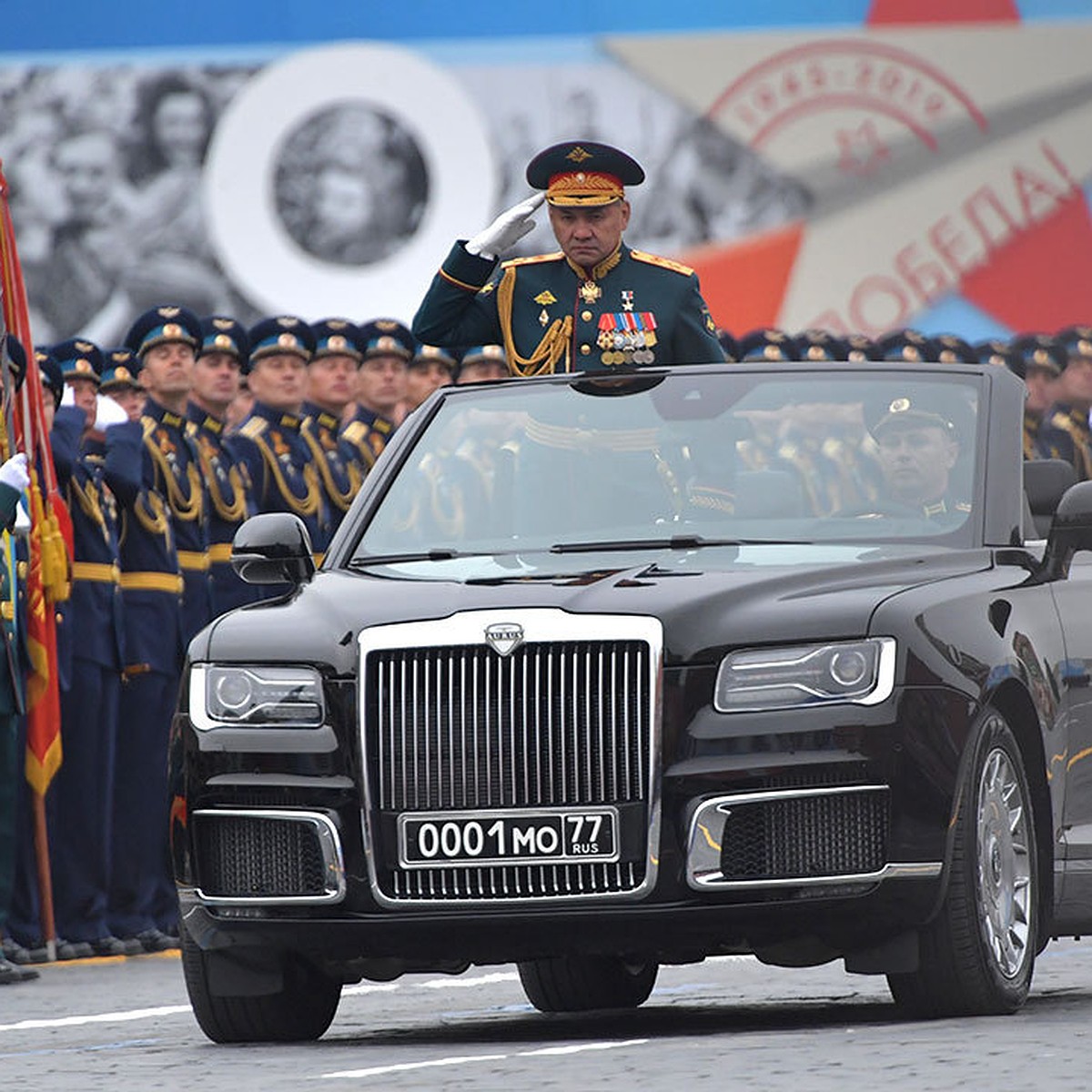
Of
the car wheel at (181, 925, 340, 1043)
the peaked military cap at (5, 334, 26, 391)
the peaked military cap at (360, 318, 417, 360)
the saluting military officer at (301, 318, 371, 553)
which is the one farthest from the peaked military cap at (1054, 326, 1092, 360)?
the car wheel at (181, 925, 340, 1043)

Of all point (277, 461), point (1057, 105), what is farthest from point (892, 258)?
point (277, 461)

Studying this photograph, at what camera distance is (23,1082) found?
32.6 ft

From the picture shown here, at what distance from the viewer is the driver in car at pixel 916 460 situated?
11.3 meters

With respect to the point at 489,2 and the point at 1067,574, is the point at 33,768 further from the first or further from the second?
the point at 489,2

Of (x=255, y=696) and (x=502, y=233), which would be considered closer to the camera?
(x=255, y=696)

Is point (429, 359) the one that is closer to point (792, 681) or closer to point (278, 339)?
point (278, 339)

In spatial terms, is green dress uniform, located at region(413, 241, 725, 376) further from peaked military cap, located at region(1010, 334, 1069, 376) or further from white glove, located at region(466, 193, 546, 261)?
peaked military cap, located at region(1010, 334, 1069, 376)

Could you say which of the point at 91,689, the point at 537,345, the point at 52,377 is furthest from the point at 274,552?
the point at 91,689

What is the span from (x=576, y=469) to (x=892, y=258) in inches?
814

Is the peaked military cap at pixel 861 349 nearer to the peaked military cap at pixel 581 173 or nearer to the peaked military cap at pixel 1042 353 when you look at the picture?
the peaked military cap at pixel 1042 353

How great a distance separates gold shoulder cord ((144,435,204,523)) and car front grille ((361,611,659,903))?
7.20 meters

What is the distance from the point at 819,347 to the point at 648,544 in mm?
13849

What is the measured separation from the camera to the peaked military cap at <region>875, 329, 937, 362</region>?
2569 centimetres

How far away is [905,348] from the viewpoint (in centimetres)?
2580
